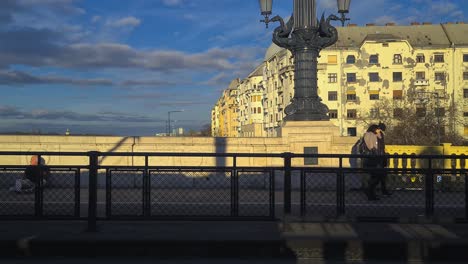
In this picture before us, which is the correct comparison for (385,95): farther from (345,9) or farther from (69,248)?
(69,248)

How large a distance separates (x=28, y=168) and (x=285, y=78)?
267ft

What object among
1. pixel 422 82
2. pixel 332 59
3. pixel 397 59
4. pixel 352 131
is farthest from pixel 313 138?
pixel 397 59

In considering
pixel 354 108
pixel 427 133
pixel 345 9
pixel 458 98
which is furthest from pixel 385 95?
pixel 345 9

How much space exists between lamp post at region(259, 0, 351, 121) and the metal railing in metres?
7.81

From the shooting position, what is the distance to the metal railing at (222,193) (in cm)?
773

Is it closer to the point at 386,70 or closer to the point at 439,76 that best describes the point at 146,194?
the point at 386,70

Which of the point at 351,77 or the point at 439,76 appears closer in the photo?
the point at 439,76

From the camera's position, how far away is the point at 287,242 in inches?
269

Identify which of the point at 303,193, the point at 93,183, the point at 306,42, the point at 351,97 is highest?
the point at 351,97

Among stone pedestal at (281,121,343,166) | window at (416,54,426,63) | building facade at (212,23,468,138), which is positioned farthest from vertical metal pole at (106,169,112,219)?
window at (416,54,426,63)

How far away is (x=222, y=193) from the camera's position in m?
7.95

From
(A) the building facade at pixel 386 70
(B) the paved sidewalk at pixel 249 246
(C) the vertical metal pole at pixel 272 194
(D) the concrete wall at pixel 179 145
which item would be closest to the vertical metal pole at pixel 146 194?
(B) the paved sidewalk at pixel 249 246

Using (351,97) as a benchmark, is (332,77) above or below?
above

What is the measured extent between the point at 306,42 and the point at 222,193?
914 centimetres
